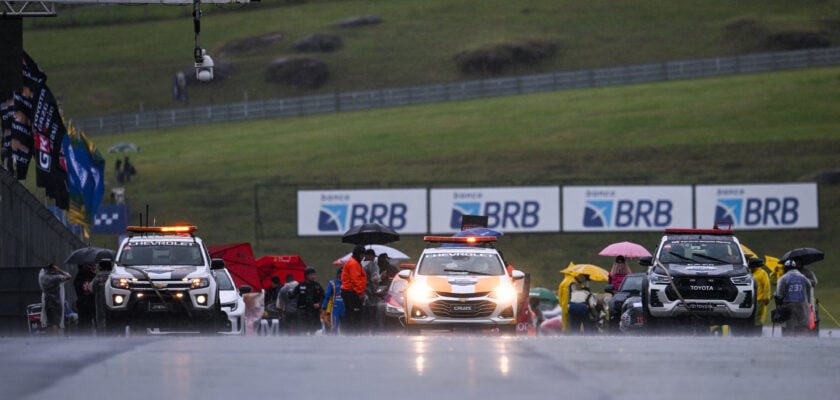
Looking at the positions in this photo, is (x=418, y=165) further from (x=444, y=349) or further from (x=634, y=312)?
(x=444, y=349)

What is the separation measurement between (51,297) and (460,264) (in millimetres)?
6848

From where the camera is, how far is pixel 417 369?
13945 millimetres

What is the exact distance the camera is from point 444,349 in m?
16.6

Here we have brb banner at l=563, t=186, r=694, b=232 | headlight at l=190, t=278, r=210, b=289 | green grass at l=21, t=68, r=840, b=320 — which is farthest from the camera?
green grass at l=21, t=68, r=840, b=320

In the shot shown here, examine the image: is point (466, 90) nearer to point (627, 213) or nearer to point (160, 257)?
point (627, 213)

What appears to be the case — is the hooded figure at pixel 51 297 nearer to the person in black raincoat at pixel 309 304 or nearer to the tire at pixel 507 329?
the person in black raincoat at pixel 309 304

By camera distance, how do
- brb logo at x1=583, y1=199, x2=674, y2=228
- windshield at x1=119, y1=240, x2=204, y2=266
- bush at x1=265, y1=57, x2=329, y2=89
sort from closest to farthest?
1. windshield at x1=119, y1=240, x2=204, y2=266
2. brb logo at x1=583, y1=199, x2=674, y2=228
3. bush at x1=265, y1=57, x2=329, y2=89

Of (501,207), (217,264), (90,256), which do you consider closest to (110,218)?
(501,207)

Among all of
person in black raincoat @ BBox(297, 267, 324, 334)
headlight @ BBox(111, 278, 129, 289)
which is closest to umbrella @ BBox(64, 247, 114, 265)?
headlight @ BBox(111, 278, 129, 289)

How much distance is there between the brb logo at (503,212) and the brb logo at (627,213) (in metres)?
1.84

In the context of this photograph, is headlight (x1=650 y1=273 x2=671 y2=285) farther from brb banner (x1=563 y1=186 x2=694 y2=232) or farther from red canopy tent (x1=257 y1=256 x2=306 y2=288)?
brb banner (x1=563 y1=186 x2=694 y2=232)

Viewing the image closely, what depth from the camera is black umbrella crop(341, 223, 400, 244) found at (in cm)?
3167

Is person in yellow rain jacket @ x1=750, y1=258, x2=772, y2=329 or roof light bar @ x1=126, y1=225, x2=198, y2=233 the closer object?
roof light bar @ x1=126, y1=225, x2=198, y2=233

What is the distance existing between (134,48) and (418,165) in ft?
149
